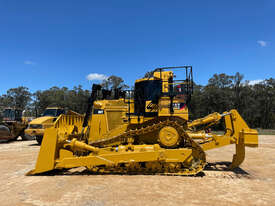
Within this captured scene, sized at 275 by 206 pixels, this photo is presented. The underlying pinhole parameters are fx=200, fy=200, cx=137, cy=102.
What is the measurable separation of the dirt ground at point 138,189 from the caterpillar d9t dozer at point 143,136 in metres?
0.44

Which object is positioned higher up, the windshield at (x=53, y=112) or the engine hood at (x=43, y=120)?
the windshield at (x=53, y=112)

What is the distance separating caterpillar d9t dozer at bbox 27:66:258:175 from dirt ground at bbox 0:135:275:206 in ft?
1.44

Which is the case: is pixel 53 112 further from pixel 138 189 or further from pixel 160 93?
pixel 138 189

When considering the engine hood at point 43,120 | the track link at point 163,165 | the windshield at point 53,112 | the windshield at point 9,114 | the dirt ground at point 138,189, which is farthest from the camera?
the windshield at point 9,114

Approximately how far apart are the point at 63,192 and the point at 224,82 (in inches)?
2173

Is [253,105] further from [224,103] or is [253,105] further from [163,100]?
[163,100]

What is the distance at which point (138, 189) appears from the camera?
5340mm

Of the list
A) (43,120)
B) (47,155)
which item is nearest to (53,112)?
(43,120)

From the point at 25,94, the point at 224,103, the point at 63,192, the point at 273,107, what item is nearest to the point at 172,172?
the point at 63,192

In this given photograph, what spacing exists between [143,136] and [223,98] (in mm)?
45861

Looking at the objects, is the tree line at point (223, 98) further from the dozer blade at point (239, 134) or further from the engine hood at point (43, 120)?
the dozer blade at point (239, 134)

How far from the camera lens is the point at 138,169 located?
6.81 meters

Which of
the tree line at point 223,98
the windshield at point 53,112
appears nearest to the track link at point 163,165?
the windshield at point 53,112

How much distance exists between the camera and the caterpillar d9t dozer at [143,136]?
669 cm
